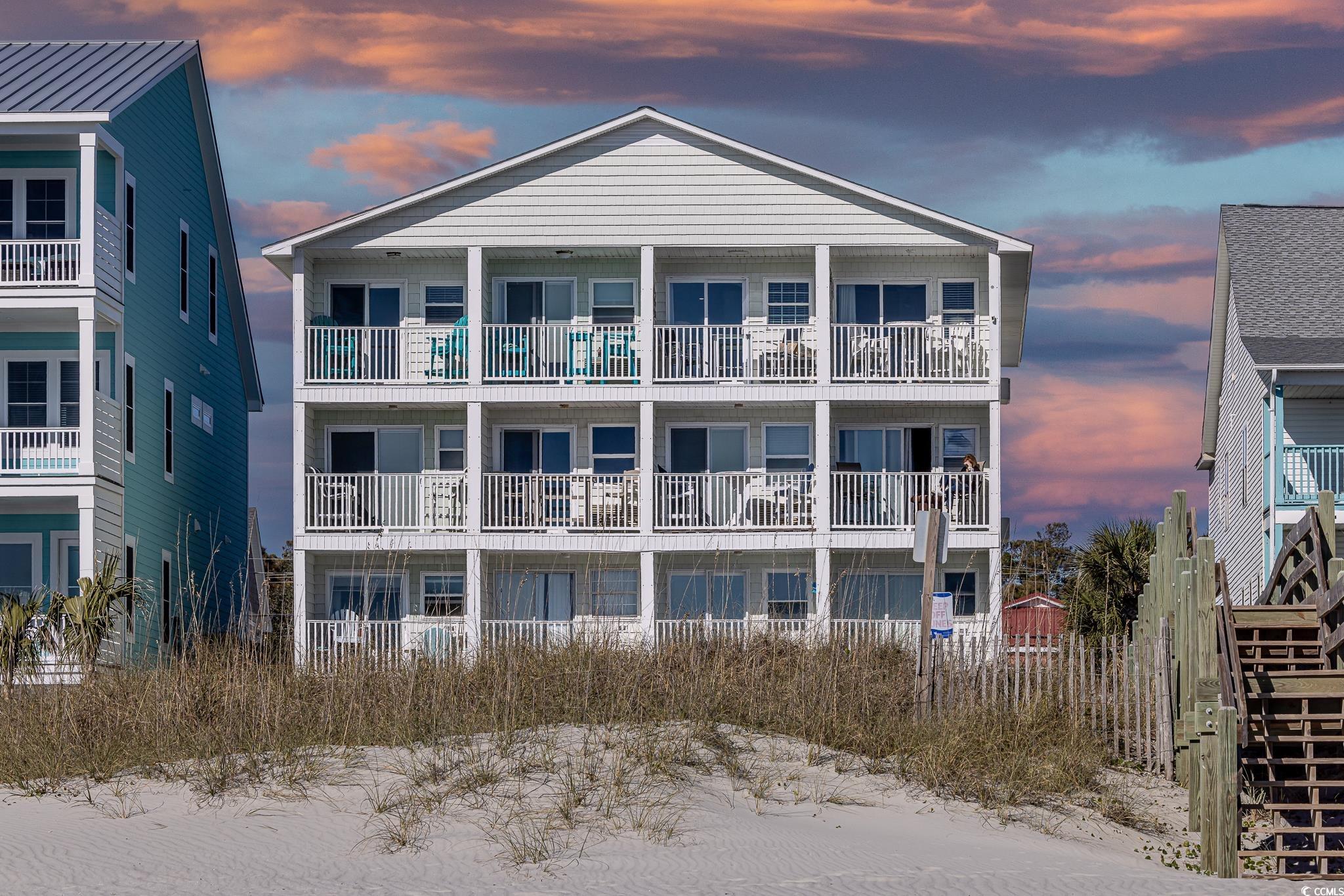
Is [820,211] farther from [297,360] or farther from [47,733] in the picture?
[47,733]

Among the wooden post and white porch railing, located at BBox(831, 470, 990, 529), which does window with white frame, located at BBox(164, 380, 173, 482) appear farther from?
the wooden post

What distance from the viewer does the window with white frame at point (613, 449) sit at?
31781 mm

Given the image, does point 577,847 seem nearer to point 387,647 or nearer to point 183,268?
point 387,647

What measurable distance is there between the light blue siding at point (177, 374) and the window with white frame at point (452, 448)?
440 cm

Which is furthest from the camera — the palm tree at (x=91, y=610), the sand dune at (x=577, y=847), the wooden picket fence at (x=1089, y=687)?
the palm tree at (x=91, y=610)

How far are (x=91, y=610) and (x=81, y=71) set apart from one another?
11.7 metres

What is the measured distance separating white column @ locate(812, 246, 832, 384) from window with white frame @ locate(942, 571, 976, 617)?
456 cm

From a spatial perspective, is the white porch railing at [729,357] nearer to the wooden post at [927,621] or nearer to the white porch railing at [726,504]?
the white porch railing at [726,504]

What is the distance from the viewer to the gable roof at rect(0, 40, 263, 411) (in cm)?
2811

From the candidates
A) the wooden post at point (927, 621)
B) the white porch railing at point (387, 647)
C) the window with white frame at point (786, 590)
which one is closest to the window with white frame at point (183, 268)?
the white porch railing at point (387, 647)

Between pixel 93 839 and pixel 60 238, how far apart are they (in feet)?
55.4

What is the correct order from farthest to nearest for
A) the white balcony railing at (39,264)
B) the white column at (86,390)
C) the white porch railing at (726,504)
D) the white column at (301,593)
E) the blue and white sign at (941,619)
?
the white porch railing at (726,504)
the white column at (301,593)
the white balcony railing at (39,264)
the white column at (86,390)
the blue and white sign at (941,619)

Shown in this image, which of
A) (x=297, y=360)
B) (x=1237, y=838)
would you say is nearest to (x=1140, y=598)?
(x=1237, y=838)

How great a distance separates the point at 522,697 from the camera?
17.6m
